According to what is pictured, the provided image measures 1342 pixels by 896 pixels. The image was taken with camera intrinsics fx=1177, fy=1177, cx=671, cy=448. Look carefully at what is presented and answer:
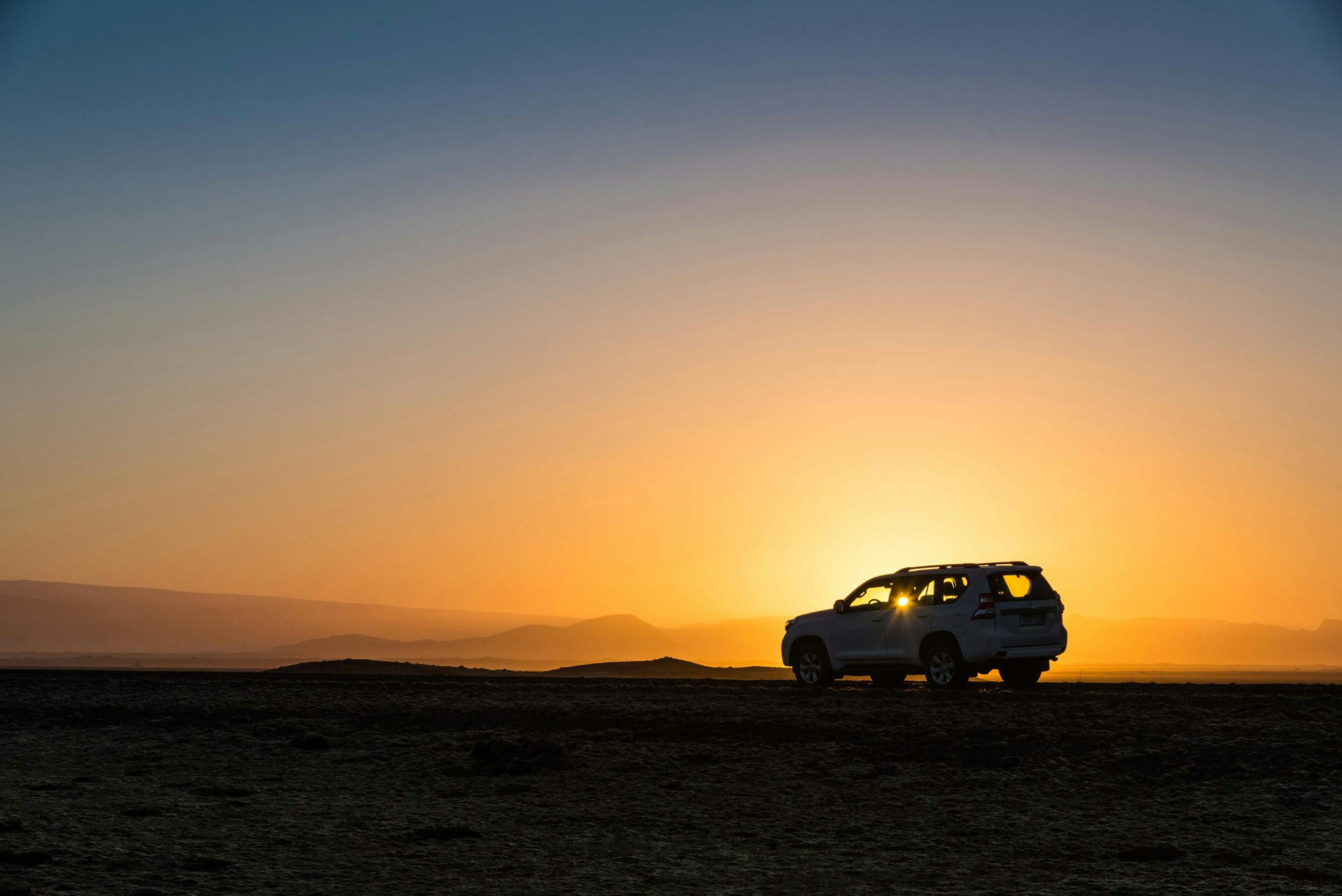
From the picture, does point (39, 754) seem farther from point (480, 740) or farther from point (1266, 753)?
point (1266, 753)

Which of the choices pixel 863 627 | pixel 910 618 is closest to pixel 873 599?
pixel 863 627

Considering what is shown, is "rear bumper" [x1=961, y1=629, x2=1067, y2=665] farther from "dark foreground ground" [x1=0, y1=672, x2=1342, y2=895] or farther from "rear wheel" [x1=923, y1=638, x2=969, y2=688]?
"dark foreground ground" [x1=0, y1=672, x2=1342, y2=895]

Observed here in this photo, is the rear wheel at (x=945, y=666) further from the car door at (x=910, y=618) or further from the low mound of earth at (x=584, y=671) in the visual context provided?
the low mound of earth at (x=584, y=671)

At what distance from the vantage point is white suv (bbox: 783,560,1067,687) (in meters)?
19.7

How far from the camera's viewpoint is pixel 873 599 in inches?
843

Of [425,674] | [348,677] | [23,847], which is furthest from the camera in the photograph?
[425,674]

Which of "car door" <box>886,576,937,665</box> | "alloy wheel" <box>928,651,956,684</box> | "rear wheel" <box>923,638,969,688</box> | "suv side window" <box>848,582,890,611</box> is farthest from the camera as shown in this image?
"suv side window" <box>848,582,890,611</box>

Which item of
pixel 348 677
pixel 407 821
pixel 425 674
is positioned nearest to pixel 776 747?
pixel 407 821

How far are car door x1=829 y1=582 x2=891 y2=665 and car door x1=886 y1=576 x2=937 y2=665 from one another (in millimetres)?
157

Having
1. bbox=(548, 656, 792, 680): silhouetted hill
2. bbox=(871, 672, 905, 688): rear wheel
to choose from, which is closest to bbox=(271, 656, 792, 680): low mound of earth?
bbox=(548, 656, 792, 680): silhouetted hill

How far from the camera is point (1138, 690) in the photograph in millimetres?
20094

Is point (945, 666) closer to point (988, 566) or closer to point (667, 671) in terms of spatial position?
point (988, 566)

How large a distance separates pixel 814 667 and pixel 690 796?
10.8 meters

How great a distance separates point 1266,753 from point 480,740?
878 centimetres
